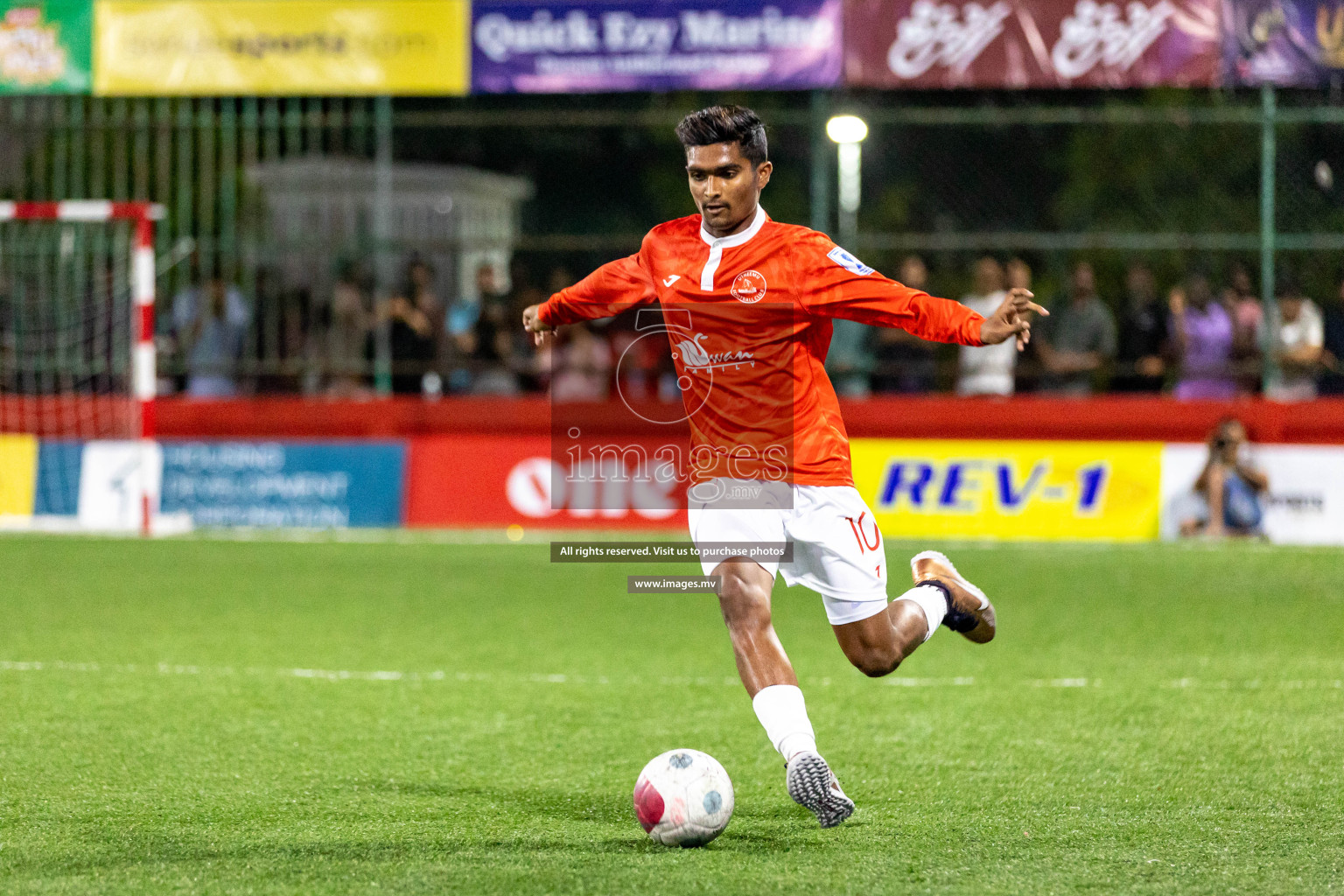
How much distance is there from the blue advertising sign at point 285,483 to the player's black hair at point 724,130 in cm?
1055

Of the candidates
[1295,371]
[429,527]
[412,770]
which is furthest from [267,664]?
[1295,371]

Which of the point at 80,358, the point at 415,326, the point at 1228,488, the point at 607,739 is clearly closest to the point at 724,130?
the point at 607,739

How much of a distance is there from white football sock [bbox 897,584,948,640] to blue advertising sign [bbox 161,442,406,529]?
10.1 meters

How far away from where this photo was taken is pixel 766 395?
5.55 m

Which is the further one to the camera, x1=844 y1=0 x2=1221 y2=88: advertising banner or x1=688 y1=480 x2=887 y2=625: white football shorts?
x1=844 y1=0 x2=1221 y2=88: advertising banner

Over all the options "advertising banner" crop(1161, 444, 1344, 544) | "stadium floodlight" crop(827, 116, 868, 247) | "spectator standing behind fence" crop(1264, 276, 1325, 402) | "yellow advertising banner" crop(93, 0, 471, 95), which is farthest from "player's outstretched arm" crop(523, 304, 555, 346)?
"spectator standing behind fence" crop(1264, 276, 1325, 402)

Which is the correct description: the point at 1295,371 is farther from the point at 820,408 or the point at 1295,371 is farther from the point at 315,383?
the point at 820,408

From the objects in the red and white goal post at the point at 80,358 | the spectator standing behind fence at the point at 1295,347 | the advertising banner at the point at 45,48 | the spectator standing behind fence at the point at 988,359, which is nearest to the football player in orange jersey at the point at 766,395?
the spectator standing behind fence at the point at 988,359

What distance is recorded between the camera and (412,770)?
6051 millimetres

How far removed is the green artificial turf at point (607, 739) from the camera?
4.73m

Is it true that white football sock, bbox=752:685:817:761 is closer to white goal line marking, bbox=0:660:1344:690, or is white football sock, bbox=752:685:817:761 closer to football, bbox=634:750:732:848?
football, bbox=634:750:732:848

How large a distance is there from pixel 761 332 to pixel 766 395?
207 millimetres

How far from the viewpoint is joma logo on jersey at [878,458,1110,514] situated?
48.2ft

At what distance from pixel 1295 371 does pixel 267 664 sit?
10.1m
